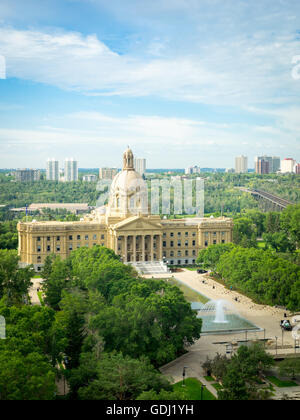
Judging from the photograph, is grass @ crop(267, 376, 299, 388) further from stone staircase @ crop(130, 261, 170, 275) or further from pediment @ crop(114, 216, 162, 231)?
pediment @ crop(114, 216, 162, 231)

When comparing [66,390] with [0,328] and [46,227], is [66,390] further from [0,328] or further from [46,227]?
[46,227]

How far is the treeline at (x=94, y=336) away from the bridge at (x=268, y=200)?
66425mm

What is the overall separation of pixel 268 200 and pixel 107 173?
1336 inches

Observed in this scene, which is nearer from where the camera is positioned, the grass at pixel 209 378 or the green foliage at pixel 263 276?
the grass at pixel 209 378

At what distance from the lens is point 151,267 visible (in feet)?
196

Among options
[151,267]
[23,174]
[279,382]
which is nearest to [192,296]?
[151,267]

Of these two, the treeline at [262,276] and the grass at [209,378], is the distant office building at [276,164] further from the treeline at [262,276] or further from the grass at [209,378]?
the grass at [209,378]

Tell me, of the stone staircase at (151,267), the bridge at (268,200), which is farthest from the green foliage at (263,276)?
the bridge at (268,200)

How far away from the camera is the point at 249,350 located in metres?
27.1

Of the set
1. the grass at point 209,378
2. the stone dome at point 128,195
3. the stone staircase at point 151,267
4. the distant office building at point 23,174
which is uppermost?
the distant office building at point 23,174

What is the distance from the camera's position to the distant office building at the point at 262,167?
285ft

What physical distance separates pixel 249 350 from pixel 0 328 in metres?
13.1

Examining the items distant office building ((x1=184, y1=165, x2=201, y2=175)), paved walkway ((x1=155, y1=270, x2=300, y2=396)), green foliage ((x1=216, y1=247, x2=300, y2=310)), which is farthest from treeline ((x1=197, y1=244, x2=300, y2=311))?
distant office building ((x1=184, y1=165, x2=201, y2=175))

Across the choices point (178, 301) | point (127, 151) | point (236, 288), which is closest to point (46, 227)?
point (127, 151)
